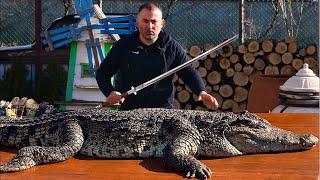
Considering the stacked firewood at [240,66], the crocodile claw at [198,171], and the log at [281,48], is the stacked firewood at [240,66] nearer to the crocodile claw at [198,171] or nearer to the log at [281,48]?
the log at [281,48]

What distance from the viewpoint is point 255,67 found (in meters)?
6.07

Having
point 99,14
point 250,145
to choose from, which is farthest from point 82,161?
point 99,14

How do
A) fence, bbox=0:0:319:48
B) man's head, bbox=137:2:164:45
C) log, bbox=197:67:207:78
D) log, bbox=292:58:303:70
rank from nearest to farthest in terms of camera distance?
man's head, bbox=137:2:164:45 < log, bbox=292:58:303:70 < log, bbox=197:67:207:78 < fence, bbox=0:0:319:48

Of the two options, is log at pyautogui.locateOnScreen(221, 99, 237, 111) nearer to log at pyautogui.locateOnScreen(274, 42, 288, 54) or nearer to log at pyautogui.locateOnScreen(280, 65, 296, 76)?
log at pyautogui.locateOnScreen(280, 65, 296, 76)

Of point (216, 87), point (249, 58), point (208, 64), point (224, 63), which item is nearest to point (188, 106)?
point (216, 87)

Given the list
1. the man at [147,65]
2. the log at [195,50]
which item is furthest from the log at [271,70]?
the man at [147,65]

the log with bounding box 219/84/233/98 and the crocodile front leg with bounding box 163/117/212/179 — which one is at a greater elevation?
the log with bounding box 219/84/233/98

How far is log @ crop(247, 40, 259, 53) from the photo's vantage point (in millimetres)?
6029

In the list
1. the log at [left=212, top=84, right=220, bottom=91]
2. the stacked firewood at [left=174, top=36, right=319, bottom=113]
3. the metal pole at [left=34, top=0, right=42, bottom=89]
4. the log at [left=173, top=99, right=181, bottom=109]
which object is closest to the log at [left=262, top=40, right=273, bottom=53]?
the stacked firewood at [left=174, top=36, right=319, bottom=113]

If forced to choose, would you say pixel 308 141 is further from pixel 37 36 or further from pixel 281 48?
pixel 37 36

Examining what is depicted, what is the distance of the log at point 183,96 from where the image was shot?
6.22 m

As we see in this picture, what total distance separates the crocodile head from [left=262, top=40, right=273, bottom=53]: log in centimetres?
406

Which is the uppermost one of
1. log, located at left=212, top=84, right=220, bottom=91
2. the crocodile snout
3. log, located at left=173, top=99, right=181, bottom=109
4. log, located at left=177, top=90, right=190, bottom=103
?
log, located at left=212, top=84, right=220, bottom=91

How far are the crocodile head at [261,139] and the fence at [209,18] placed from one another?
4670 mm
